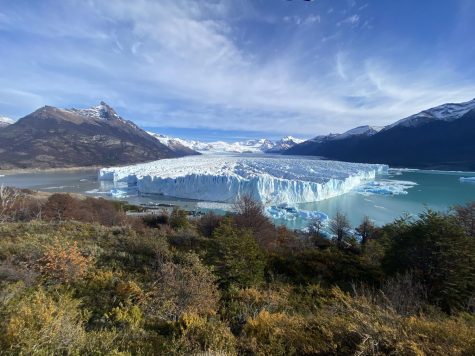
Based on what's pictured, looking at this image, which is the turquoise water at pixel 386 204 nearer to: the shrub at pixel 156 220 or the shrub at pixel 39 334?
the shrub at pixel 156 220

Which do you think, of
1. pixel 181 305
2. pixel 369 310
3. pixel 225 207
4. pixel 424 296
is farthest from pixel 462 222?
pixel 225 207

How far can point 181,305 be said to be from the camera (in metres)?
4.50

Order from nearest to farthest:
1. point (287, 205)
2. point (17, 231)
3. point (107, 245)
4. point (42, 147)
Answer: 1. point (107, 245)
2. point (17, 231)
3. point (287, 205)
4. point (42, 147)

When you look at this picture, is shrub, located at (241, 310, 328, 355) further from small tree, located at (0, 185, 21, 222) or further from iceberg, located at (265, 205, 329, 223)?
iceberg, located at (265, 205, 329, 223)

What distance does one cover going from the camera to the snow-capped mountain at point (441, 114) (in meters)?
113

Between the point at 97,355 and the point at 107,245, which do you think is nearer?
the point at 97,355

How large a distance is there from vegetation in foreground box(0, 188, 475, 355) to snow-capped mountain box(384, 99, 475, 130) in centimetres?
12912

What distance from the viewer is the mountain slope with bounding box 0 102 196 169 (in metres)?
94.7

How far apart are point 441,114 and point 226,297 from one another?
143132 millimetres

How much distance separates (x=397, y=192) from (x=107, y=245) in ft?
118

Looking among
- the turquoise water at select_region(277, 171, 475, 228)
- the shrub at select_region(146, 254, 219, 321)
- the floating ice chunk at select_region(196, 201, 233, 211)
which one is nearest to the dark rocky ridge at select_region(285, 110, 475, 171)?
the turquoise water at select_region(277, 171, 475, 228)

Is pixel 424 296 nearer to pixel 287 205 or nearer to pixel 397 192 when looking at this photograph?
pixel 287 205

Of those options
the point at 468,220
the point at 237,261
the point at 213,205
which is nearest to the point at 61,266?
the point at 237,261

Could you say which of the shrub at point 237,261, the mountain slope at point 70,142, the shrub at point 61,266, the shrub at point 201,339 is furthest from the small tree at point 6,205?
the mountain slope at point 70,142
